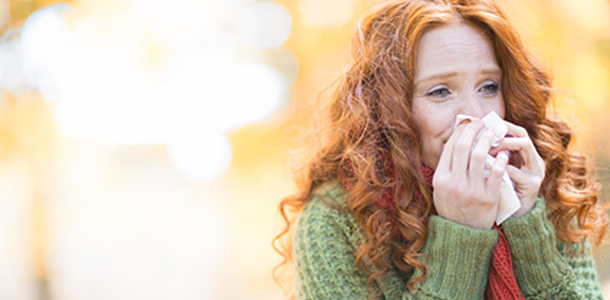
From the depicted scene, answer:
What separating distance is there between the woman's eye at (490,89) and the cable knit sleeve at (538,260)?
0.35 meters

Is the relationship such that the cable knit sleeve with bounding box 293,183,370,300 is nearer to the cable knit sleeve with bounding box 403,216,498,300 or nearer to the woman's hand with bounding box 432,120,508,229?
the cable knit sleeve with bounding box 403,216,498,300

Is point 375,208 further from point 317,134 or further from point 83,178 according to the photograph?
point 83,178

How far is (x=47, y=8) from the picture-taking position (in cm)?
484

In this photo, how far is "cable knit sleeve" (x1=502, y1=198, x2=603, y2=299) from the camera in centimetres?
172

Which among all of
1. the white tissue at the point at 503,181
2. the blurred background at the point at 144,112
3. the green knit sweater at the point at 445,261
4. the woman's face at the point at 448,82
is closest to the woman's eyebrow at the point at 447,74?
the woman's face at the point at 448,82

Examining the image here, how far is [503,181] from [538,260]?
0.82 feet

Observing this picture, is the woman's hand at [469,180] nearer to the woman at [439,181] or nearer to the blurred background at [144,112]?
the woman at [439,181]

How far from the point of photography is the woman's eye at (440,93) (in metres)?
1.77

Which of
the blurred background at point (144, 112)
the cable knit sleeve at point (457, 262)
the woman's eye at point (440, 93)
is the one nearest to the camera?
the cable knit sleeve at point (457, 262)

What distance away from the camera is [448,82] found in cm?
176

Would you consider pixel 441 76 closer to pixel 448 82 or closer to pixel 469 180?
pixel 448 82

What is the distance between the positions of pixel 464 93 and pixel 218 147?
176 inches

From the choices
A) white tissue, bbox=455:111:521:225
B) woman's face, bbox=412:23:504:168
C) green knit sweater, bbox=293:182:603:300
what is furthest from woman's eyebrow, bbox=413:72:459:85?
green knit sweater, bbox=293:182:603:300

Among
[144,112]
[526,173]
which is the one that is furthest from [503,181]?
[144,112]
